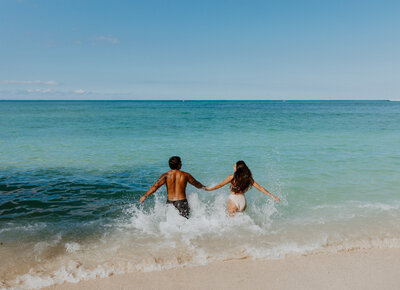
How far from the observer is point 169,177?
6410 millimetres

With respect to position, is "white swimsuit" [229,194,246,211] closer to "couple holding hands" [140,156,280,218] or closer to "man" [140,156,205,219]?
"couple holding hands" [140,156,280,218]

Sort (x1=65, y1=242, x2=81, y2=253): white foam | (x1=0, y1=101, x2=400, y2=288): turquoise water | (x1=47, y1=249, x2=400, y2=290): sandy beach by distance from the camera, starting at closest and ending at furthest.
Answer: (x1=47, y1=249, x2=400, y2=290): sandy beach → (x1=0, y1=101, x2=400, y2=288): turquoise water → (x1=65, y1=242, x2=81, y2=253): white foam

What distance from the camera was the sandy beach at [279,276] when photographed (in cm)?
454

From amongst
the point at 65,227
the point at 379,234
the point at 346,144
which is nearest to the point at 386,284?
the point at 379,234

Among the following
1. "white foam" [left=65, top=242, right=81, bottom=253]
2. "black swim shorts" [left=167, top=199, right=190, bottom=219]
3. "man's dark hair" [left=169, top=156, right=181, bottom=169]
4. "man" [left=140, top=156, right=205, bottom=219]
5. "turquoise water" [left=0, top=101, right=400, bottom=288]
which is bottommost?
"white foam" [left=65, top=242, right=81, bottom=253]

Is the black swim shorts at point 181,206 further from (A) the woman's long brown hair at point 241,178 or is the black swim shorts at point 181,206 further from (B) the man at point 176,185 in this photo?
(A) the woman's long brown hair at point 241,178

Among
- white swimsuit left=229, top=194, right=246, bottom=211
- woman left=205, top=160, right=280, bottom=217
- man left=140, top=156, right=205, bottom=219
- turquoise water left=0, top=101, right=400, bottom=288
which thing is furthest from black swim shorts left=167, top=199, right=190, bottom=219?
white swimsuit left=229, top=194, right=246, bottom=211

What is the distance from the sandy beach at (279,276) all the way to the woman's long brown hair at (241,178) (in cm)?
164

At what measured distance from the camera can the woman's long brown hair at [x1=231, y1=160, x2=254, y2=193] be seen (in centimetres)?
639

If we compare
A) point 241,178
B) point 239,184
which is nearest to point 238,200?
point 239,184

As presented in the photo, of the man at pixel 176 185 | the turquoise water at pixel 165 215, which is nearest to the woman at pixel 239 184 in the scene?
the turquoise water at pixel 165 215

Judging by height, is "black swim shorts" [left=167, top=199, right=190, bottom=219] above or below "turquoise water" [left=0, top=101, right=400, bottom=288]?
above

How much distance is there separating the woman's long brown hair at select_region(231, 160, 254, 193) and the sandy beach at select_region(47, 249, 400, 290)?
164cm

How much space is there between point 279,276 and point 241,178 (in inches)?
85.5
